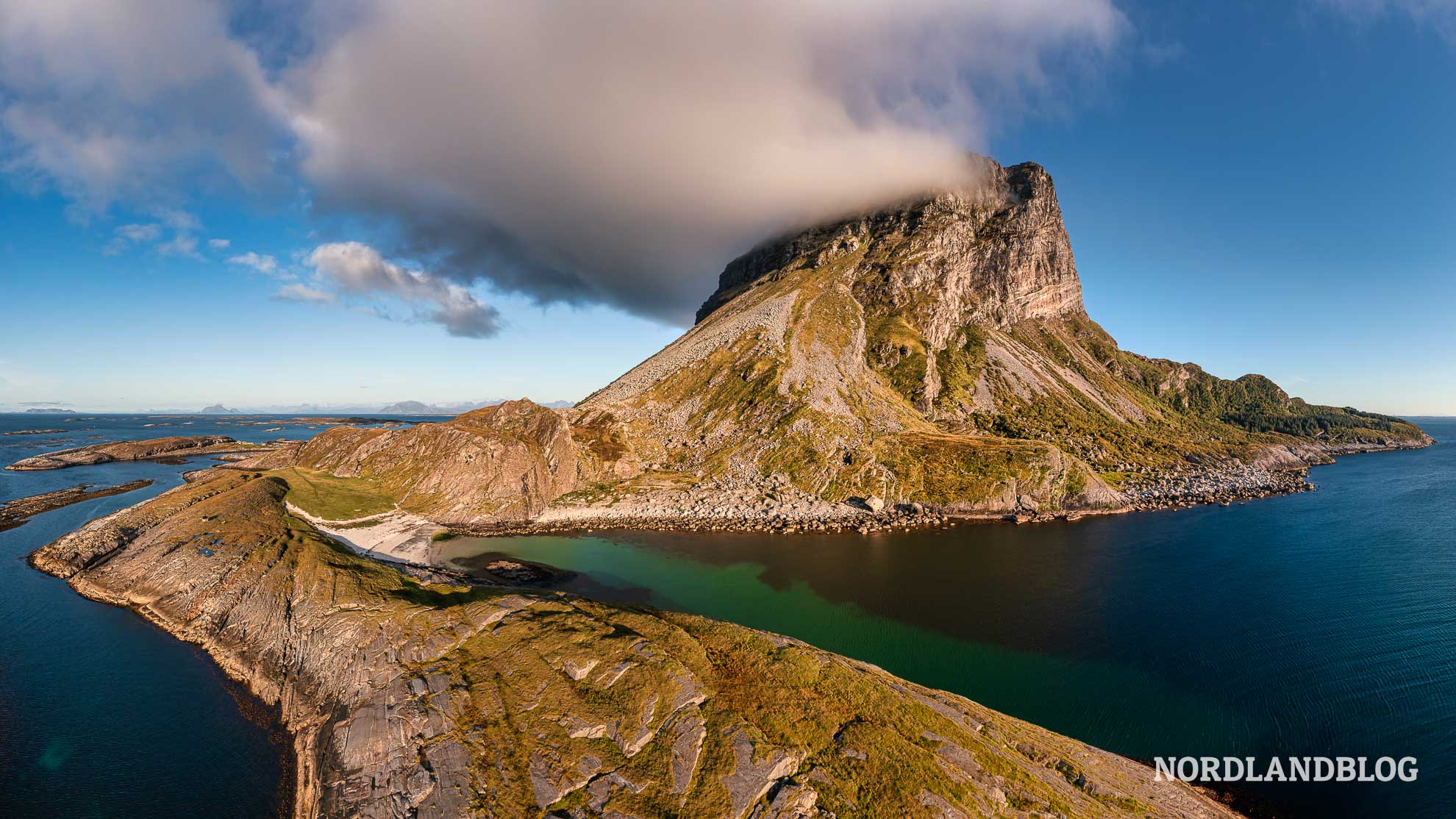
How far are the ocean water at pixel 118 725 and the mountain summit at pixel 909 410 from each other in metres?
29.7

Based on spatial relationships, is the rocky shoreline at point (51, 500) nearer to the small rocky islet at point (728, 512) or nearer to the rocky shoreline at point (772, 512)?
the small rocky islet at point (728, 512)

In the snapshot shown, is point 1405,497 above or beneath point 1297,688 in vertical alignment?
above

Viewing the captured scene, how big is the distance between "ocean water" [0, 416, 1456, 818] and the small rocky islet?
3.25 metres

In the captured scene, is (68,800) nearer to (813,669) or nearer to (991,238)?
(813,669)

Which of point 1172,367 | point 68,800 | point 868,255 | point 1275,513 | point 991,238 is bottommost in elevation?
point 68,800

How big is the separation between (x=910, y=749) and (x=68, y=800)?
119 feet

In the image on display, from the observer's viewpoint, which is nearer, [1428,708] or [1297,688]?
[1428,708]

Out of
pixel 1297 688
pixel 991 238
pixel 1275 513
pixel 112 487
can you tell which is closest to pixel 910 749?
pixel 1297 688

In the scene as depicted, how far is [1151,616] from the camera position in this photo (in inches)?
1508

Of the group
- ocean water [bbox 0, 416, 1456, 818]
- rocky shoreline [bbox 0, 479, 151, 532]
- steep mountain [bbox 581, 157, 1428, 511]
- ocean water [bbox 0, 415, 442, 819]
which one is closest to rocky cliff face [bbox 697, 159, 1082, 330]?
steep mountain [bbox 581, 157, 1428, 511]

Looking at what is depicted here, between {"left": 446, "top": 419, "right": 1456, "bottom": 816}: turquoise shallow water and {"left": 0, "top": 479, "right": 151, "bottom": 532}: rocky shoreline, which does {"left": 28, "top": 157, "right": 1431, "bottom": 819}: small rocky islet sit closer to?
{"left": 446, "top": 419, "right": 1456, "bottom": 816}: turquoise shallow water

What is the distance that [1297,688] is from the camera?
94.2ft

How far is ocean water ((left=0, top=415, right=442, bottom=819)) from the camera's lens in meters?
20.1

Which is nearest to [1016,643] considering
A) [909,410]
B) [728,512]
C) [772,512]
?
[772,512]
